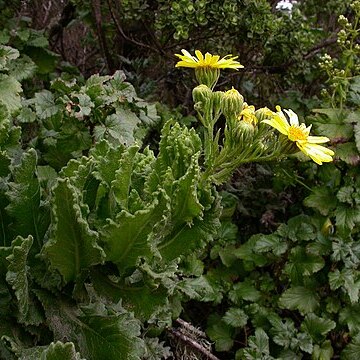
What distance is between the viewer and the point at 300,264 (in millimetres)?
2297

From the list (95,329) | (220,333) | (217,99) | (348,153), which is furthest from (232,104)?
(220,333)

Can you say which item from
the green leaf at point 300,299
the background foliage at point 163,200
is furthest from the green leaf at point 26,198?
the green leaf at point 300,299

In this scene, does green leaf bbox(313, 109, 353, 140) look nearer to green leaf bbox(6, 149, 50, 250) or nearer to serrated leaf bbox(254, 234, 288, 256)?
serrated leaf bbox(254, 234, 288, 256)

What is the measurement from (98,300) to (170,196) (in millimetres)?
348

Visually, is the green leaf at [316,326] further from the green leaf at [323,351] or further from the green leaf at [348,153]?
the green leaf at [348,153]

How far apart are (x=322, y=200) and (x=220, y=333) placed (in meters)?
0.67

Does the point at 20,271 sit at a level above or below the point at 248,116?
below

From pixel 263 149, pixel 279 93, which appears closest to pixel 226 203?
pixel 279 93

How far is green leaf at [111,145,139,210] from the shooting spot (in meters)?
1.25

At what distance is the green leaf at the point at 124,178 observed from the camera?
1255mm

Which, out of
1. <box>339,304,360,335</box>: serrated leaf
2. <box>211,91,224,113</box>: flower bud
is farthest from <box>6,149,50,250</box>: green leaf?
<box>339,304,360,335</box>: serrated leaf

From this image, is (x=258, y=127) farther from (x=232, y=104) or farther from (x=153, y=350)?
(x=153, y=350)

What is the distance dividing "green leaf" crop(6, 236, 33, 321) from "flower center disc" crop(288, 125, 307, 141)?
0.63 meters

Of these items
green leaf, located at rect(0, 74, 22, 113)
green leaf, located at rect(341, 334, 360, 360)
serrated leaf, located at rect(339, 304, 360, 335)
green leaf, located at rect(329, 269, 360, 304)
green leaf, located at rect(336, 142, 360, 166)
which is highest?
green leaf, located at rect(0, 74, 22, 113)
